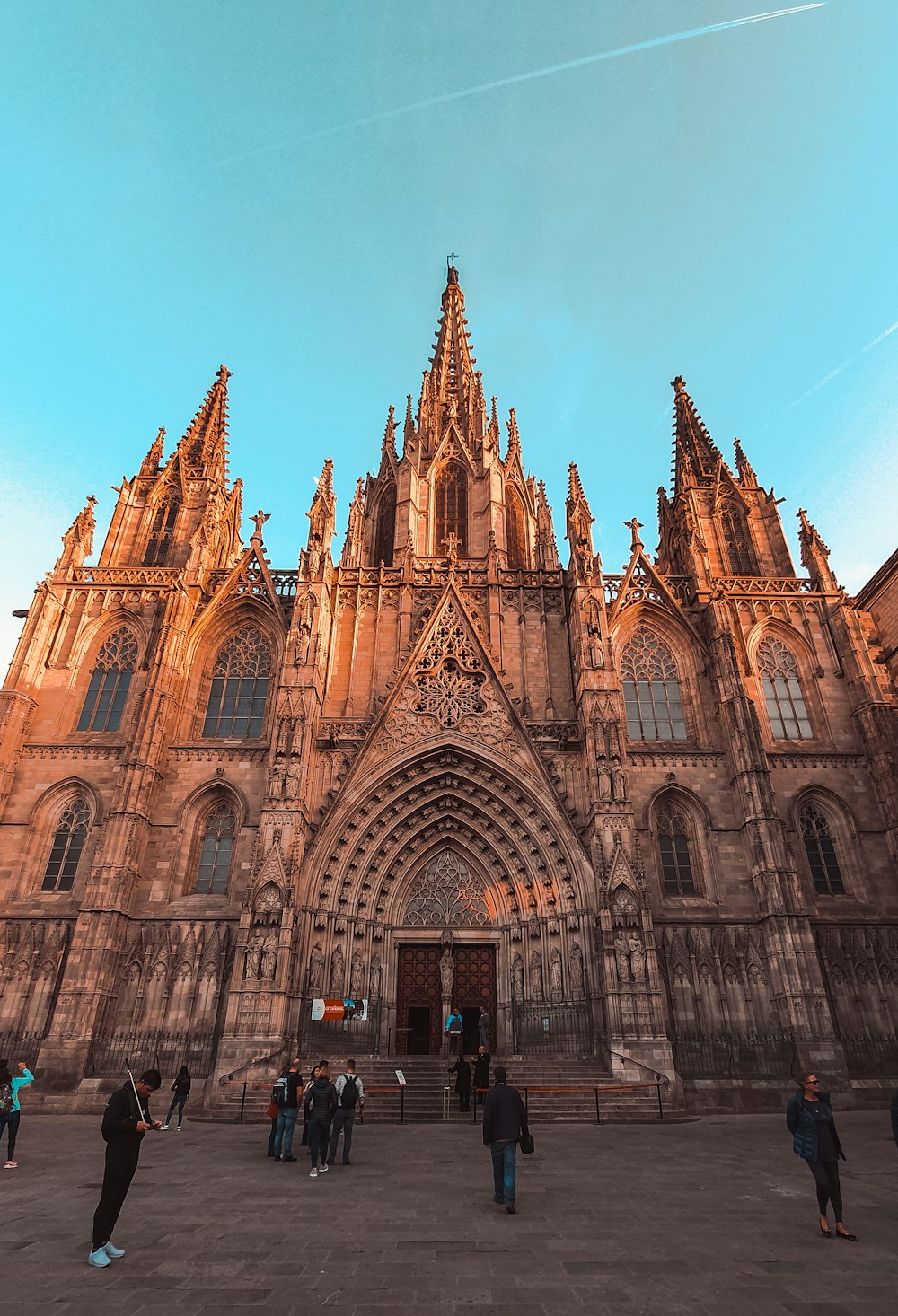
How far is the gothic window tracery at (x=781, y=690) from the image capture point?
2497 cm

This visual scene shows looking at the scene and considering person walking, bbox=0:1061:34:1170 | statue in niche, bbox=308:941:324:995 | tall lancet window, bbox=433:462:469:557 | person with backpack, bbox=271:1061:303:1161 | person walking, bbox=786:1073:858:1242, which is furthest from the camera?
tall lancet window, bbox=433:462:469:557

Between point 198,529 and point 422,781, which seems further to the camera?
point 198,529

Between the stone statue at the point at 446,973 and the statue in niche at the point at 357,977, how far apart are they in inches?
92.9

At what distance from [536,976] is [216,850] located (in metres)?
10.9

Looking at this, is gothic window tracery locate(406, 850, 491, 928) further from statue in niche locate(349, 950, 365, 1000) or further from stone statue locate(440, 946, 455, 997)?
statue in niche locate(349, 950, 365, 1000)

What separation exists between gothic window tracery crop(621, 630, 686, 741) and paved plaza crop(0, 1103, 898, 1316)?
14.7 m

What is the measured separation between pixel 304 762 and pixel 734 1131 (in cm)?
1394

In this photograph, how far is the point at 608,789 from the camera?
20.3 meters

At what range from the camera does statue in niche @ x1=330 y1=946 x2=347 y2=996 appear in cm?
1991

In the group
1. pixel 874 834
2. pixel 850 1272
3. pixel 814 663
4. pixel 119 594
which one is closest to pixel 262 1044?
pixel 850 1272

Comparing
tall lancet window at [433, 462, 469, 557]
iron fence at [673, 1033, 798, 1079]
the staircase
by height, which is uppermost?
tall lancet window at [433, 462, 469, 557]

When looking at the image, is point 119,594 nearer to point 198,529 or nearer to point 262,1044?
point 198,529

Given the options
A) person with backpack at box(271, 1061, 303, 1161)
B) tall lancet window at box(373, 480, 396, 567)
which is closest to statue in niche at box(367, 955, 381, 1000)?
person with backpack at box(271, 1061, 303, 1161)

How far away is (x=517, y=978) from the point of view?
20766mm
